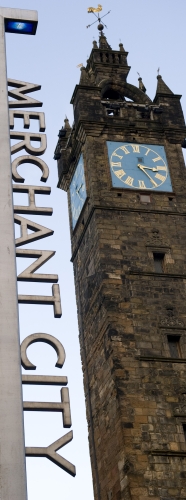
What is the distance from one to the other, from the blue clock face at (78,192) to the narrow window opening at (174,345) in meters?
5.89

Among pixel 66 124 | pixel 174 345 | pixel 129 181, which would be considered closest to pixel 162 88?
pixel 66 124

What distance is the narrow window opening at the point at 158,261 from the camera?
1121 inches

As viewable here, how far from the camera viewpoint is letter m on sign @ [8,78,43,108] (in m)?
19.0

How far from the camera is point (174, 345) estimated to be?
26891mm

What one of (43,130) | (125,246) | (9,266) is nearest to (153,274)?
(125,246)

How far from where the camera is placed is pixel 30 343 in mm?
15570

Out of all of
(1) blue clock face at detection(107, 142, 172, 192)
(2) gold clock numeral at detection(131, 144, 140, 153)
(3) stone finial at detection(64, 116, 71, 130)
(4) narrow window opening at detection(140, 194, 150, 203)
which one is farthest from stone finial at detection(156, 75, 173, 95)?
(4) narrow window opening at detection(140, 194, 150, 203)

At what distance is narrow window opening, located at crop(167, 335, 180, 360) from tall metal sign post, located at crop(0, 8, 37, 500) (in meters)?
10.5

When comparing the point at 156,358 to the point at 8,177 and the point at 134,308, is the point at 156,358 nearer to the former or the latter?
the point at 134,308

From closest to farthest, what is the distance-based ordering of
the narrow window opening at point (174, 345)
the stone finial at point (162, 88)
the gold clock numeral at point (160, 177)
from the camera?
the narrow window opening at point (174, 345) < the gold clock numeral at point (160, 177) < the stone finial at point (162, 88)

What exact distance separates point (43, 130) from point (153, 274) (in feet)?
32.2

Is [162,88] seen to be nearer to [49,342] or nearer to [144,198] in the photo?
[144,198]

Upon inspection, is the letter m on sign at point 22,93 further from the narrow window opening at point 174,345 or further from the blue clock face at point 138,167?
the blue clock face at point 138,167

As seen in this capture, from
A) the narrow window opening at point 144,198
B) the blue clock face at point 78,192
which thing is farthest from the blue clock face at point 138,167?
the blue clock face at point 78,192
